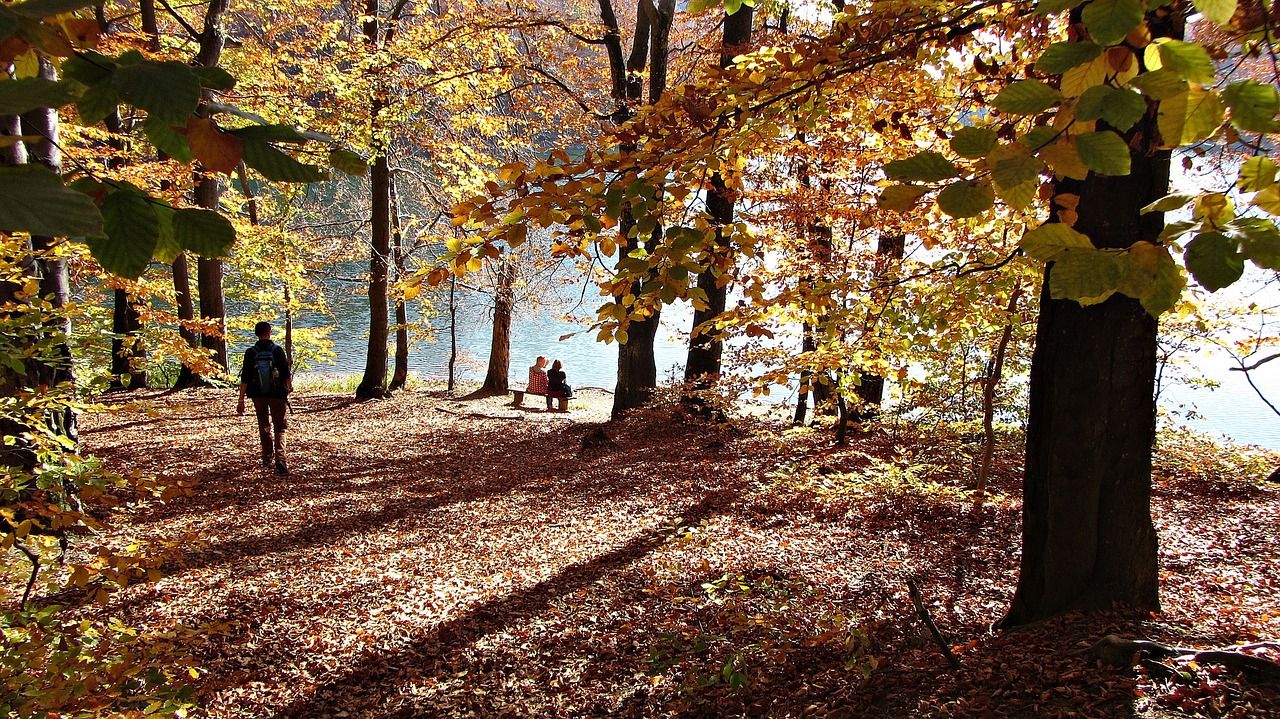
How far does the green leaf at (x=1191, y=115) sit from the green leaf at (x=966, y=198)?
0.87 feet

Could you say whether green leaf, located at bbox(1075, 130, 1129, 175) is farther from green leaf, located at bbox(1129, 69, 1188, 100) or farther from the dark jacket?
the dark jacket

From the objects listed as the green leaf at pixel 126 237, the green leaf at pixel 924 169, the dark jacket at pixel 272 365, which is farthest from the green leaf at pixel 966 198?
the dark jacket at pixel 272 365

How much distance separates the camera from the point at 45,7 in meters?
0.61

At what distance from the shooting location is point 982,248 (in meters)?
4.48

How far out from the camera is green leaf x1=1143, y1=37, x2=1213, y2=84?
3.40 feet

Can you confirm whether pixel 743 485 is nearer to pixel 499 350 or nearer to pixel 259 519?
pixel 259 519

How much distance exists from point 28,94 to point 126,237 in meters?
0.23

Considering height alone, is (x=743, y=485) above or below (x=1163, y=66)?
below

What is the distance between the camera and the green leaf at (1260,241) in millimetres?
956

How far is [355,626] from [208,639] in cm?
73

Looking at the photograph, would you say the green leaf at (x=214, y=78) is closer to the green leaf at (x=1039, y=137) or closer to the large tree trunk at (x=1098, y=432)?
the green leaf at (x=1039, y=137)

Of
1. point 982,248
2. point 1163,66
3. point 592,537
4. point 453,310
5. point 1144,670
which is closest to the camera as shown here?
point 1163,66

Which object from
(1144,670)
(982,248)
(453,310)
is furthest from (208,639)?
(453,310)

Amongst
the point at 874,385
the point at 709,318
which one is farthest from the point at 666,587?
the point at 874,385
